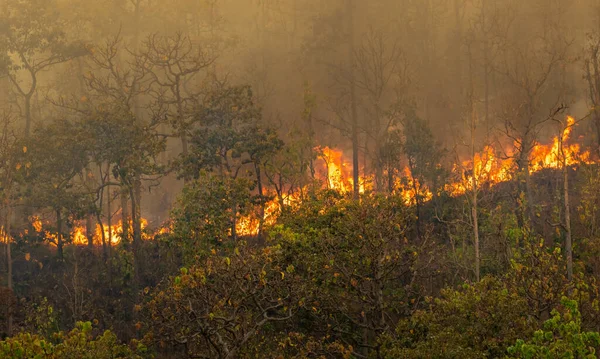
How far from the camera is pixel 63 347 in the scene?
645 inches

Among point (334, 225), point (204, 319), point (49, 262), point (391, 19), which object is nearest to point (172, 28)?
point (391, 19)

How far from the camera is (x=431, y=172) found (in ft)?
155

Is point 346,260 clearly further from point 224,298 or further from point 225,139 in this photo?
point 225,139

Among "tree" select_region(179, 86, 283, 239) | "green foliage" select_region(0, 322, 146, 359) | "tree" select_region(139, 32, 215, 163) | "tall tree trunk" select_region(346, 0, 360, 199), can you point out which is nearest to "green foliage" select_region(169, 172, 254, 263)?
"tree" select_region(179, 86, 283, 239)

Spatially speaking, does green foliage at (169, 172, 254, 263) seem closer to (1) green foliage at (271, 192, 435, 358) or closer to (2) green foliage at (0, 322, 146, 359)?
(1) green foliage at (271, 192, 435, 358)

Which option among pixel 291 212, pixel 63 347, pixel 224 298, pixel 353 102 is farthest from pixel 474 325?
pixel 353 102

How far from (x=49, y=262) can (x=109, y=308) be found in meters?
8.59

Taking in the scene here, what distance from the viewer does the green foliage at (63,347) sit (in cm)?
1499

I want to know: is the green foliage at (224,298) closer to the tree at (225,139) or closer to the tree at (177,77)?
the tree at (225,139)

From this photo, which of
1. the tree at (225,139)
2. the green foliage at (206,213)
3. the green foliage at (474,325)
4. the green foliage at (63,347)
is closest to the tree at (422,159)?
the tree at (225,139)

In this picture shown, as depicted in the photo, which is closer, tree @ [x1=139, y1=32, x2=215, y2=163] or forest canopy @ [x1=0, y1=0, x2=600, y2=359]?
forest canopy @ [x1=0, y1=0, x2=600, y2=359]

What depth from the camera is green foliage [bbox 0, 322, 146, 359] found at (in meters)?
15.0

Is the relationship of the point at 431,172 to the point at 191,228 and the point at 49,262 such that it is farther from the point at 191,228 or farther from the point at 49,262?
the point at 49,262

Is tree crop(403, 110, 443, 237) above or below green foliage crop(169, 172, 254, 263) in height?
above
